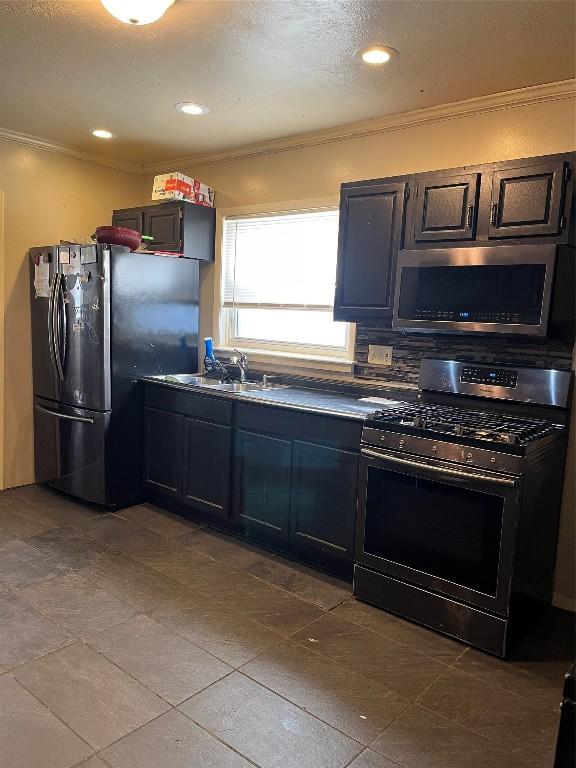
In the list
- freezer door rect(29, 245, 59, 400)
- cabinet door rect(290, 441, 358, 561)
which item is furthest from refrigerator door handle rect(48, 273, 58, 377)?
cabinet door rect(290, 441, 358, 561)

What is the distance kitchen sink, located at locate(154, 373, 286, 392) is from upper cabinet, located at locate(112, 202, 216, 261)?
862mm

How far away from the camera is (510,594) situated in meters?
2.18

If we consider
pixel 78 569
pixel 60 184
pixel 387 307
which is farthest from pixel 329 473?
pixel 60 184

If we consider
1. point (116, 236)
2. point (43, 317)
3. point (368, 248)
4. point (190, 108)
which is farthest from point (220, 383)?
point (190, 108)

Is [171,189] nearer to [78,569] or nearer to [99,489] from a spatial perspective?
[99,489]

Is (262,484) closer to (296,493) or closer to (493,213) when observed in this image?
(296,493)

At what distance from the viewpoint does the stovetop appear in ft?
7.33

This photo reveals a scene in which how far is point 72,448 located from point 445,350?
8.18 ft

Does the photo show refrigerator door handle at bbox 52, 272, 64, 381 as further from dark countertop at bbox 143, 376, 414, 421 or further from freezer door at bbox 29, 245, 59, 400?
dark countertop at bbox 143, 376, 414, 421

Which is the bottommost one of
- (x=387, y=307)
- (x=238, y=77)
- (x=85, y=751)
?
(x=85, y=751)

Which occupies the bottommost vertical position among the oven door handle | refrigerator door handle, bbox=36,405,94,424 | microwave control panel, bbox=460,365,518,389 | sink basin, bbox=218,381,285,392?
refrigerator door handle, bbox=36,405,94,424

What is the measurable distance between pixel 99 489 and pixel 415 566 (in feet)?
7.05

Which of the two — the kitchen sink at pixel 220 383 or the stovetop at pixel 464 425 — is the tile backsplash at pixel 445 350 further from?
the kitchen sink at pixel 220 383

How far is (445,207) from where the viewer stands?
2.62m
